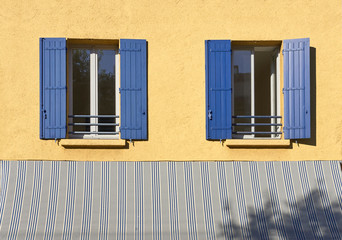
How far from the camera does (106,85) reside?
19.8 ft

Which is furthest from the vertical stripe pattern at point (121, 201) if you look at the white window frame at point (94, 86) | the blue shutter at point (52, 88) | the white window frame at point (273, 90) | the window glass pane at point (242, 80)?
the window glass pane at point (242, 80)

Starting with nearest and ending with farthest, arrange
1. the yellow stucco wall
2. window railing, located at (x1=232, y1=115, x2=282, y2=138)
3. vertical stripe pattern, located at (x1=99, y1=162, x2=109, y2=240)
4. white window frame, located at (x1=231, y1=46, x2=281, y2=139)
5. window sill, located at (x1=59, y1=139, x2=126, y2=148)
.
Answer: vertical stripe pattern, located at (x1=99, y1=162, x2=109, y2=240) < window sill, located at (x1=59, y1=139, x2=126, y2=148) < the yellow stucco wall < window railing, located at (x1=232, y1=115, x2=282, y2=138) < white window frame, located at (x1=231, y1=46, x2=281, y2=139)

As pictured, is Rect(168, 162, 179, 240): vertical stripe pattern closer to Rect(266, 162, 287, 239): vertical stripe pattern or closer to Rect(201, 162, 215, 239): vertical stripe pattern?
Rect(201, 162, 215, 239): vertical stripe pattern

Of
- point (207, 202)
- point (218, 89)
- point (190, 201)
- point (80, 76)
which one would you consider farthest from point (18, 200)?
point (218, 89)

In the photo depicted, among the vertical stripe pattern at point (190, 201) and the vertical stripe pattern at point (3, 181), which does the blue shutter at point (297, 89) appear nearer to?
the vertical stripe pattern at point (190, 201)

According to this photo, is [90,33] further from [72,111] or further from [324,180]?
[324,180]

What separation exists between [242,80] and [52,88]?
3304mm

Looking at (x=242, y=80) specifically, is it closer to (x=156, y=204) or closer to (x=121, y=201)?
(x=156, y=204)

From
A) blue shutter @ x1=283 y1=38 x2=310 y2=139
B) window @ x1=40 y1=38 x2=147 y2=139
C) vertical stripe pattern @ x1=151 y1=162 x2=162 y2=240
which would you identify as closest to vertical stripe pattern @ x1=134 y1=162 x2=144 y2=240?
vertical stripe pattern @ x1=151 y1=162 x2=162 y2=240

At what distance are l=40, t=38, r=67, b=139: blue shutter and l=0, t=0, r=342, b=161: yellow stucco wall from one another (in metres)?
0.16

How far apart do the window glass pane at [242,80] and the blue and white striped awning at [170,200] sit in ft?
3.53

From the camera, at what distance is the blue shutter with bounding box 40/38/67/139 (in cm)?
565

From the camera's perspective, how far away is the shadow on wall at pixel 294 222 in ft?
16.6

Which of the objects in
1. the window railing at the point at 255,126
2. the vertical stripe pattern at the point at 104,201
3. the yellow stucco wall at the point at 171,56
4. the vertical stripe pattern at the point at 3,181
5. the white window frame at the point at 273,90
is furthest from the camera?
the white window frame at the point at 273,90
